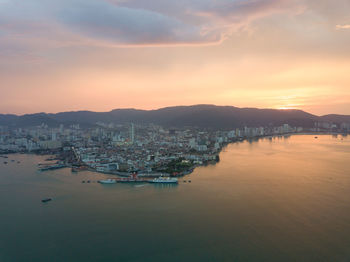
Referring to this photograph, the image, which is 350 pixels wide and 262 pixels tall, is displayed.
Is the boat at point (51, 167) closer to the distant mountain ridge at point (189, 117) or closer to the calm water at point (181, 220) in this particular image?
the calm water at point (181, 220)

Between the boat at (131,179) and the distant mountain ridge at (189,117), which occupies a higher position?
the distant mountain ridge at (189,117)

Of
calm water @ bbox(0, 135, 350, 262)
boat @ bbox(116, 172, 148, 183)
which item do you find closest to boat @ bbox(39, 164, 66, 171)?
calm water @ bbox(0, 135, 350, 262)

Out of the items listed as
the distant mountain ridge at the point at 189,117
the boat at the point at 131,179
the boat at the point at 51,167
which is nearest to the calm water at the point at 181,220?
the boat at the point at 131,179

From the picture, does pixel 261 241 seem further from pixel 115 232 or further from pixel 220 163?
pixel 220 163

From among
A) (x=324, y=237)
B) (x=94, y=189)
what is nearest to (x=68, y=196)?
(x=94, y=189)

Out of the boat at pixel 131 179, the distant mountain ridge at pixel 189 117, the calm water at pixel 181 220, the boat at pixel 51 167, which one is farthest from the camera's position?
the distant mountain ridge at pixel 189 117

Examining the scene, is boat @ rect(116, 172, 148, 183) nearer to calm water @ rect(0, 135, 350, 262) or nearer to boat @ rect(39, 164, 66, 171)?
calm water @ rect(0, 135, 350, 262)
